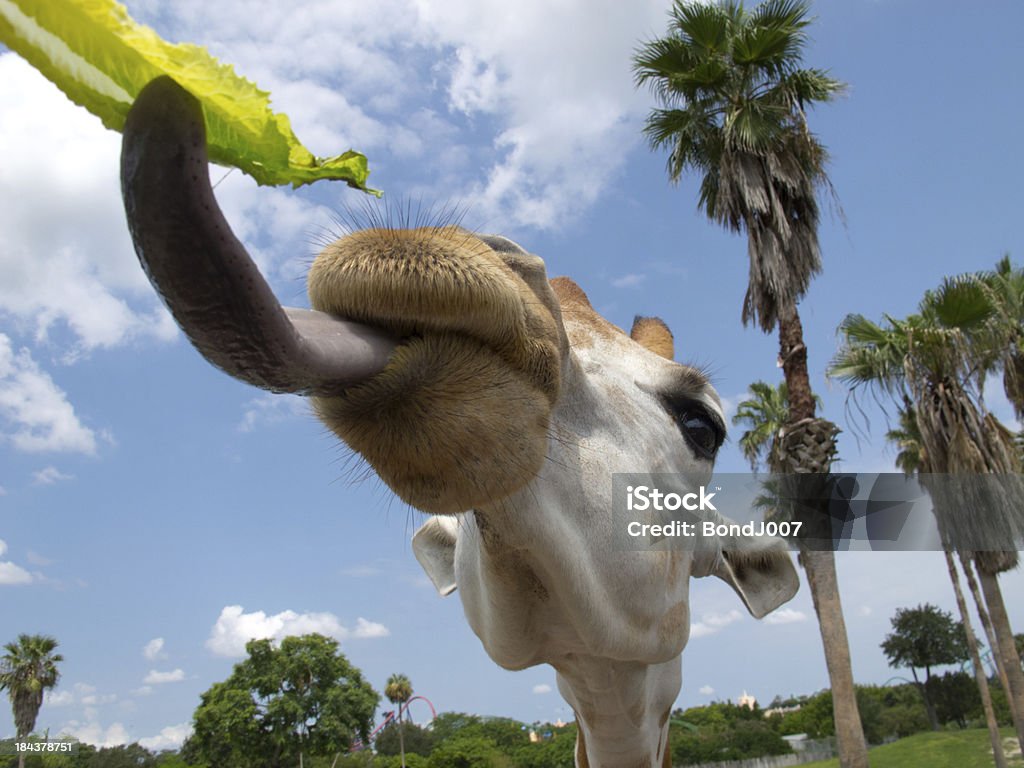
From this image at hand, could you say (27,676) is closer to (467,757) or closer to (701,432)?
(467,757)

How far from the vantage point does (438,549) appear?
3.12m

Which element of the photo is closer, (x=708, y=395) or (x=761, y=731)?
(x=708, y=395)

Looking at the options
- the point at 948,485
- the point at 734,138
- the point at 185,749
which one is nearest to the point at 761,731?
the point at 185,749

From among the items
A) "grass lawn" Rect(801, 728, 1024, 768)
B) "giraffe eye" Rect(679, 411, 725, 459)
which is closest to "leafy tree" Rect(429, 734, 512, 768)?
"grass lawn" Rect(801, 728, 1024, 768)

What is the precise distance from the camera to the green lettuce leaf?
761mm

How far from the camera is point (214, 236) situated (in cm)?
84

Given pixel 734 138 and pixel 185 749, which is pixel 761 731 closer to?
pixel 185 749

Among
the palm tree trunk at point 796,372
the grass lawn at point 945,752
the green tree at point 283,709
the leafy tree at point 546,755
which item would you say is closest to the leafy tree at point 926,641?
the grass lawn at point 945,752

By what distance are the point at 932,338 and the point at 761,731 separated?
6043cm

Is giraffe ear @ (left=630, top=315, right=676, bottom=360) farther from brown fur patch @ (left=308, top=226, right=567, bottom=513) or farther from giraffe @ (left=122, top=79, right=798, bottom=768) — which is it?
brown fur patch @ (left=308, top=226, right=567, bottom=513)

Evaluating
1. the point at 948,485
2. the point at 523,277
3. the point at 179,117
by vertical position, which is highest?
the point at 948,485

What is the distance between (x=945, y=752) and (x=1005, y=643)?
28021mm

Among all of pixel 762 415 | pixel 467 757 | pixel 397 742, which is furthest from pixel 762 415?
pixel 397 742

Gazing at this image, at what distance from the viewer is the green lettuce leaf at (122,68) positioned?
2.50ft
